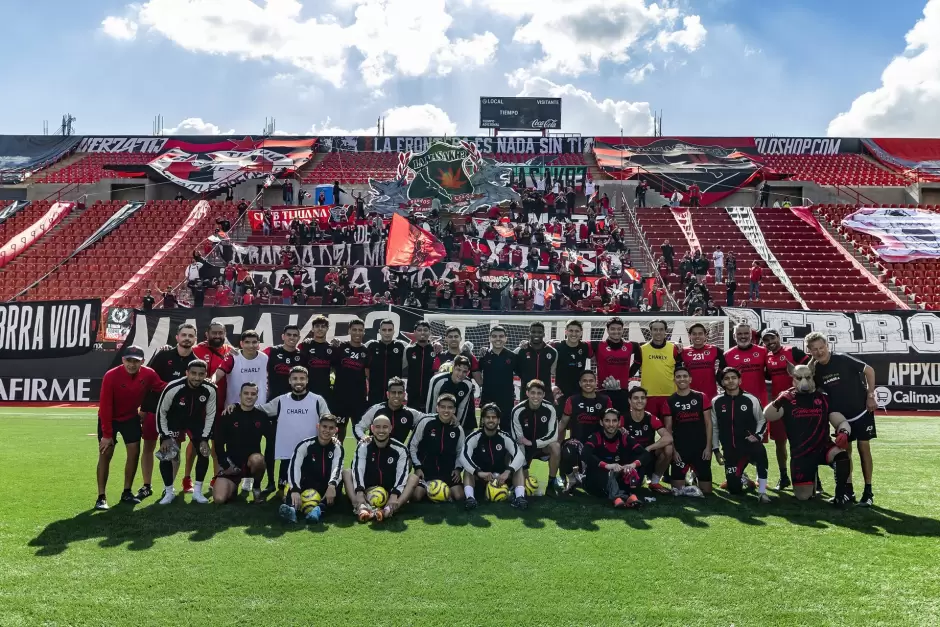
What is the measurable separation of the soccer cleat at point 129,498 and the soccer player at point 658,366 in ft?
20.2

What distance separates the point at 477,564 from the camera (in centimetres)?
527

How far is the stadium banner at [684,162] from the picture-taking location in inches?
1283

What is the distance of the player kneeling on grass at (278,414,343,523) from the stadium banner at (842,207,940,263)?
86.5 ft

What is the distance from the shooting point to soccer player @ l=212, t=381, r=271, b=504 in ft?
24.2

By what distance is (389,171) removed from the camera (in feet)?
124

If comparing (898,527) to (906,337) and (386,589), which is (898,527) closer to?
(386,589)

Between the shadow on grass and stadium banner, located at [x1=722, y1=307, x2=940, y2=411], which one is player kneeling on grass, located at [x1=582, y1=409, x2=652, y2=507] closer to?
the shadow on grass

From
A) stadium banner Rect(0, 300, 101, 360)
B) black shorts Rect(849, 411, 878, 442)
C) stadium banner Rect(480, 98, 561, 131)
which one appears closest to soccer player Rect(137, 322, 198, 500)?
black shorts Rect(849, 411, 878, 442)

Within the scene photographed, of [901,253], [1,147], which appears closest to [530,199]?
[901,253]

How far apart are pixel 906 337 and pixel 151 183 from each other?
3381cm

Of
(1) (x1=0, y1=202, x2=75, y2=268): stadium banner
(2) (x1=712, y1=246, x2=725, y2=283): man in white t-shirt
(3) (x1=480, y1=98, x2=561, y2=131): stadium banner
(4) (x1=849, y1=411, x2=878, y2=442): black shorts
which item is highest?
(3) (x1=480, y1=98, x2=561, y2=131): stadium banner

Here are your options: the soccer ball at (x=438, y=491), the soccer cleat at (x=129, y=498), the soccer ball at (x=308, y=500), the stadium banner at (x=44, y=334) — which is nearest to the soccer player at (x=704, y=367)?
the soccer ball at (x=438, y=491)

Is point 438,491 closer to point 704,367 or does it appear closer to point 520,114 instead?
point 704,367

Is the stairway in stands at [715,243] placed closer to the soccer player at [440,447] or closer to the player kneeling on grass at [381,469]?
the soccer player at [440,447]
